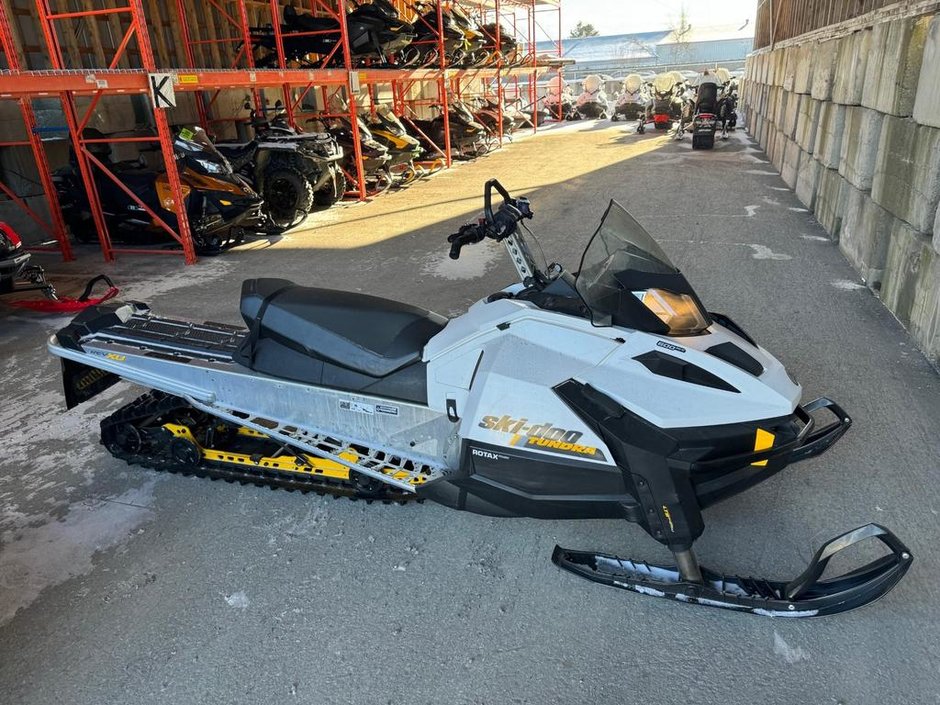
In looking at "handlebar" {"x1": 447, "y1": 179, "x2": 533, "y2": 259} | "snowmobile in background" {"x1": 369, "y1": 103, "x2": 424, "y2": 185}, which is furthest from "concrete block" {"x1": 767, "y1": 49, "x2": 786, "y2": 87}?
"handlebar" {"x1": 447, "y1": 179, "x2": 533, "y2": 259}

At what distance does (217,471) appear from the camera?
9.82 ft

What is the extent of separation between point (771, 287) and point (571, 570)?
3.95 m

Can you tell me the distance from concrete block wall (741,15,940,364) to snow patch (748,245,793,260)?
0.55m

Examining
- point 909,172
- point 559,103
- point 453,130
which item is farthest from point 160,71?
point 559,103

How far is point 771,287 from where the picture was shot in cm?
543

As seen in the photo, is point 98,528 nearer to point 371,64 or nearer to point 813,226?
point 813,226

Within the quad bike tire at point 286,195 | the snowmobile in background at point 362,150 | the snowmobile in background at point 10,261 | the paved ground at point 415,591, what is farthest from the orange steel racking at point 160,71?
the paved ground at point 415,591

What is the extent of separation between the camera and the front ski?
2.07 metres

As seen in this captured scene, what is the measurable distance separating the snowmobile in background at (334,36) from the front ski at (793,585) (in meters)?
9.53

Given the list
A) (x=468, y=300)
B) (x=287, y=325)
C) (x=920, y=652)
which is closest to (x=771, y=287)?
(x=468, y=300)

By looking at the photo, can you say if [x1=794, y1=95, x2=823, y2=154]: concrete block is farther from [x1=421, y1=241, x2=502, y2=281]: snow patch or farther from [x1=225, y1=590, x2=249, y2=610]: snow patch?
[x1=225, y1=590, x2=249, y2=610]: snow patch

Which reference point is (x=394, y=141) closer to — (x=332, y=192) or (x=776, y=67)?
(x=332, y=192)

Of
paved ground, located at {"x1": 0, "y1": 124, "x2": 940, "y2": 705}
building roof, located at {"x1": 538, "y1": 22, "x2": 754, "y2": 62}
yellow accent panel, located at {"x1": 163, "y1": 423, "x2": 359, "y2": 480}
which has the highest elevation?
building roof, located at {"x1": 538, "y1": 22, "x2": 754, "y2": 62}

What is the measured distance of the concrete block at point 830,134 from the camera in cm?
694
